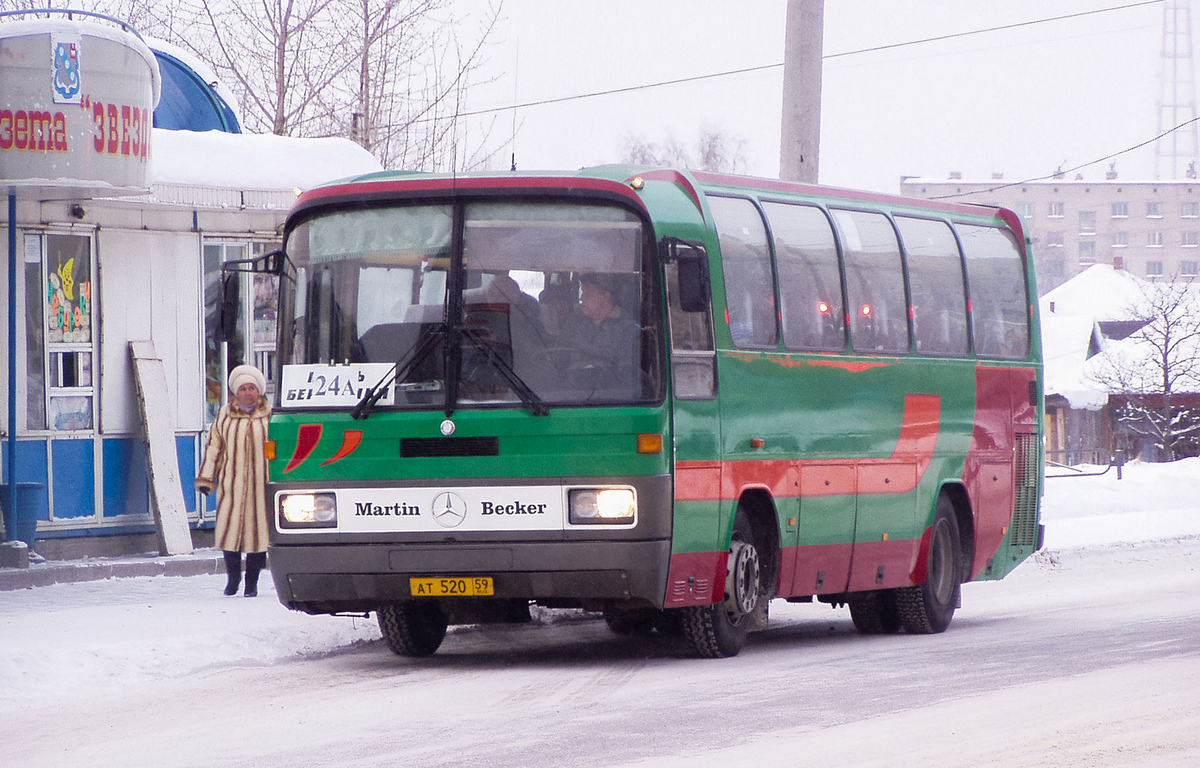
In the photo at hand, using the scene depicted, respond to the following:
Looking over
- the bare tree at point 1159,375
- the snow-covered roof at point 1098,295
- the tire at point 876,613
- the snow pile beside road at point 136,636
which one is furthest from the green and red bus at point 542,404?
the snow-covered roof at point 1098,295

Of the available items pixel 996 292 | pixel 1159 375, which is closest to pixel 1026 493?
pixel 996 292

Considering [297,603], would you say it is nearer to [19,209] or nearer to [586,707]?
[586,707]

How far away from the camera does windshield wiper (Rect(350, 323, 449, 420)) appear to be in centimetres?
1082

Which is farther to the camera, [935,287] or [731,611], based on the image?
[935,287]

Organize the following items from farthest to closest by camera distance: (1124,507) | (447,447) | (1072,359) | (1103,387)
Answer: (1072,359) < (1103,387) < (1124,507) < (447,447)

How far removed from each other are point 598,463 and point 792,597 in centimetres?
251

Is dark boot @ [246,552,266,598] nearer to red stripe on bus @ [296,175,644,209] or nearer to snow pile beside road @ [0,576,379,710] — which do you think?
snow pile beside road @ [0,576,379,710]

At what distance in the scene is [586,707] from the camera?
9.42m

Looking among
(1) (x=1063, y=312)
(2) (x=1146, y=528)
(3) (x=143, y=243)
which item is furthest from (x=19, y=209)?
(1) (x=1063, y=312)

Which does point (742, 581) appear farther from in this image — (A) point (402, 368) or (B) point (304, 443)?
(B) point (304, 443)

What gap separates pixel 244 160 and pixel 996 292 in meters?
7.16

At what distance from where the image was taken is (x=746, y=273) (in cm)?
1195

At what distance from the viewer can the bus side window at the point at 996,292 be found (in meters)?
15.0

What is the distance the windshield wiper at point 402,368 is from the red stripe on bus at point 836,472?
57.5 inches
